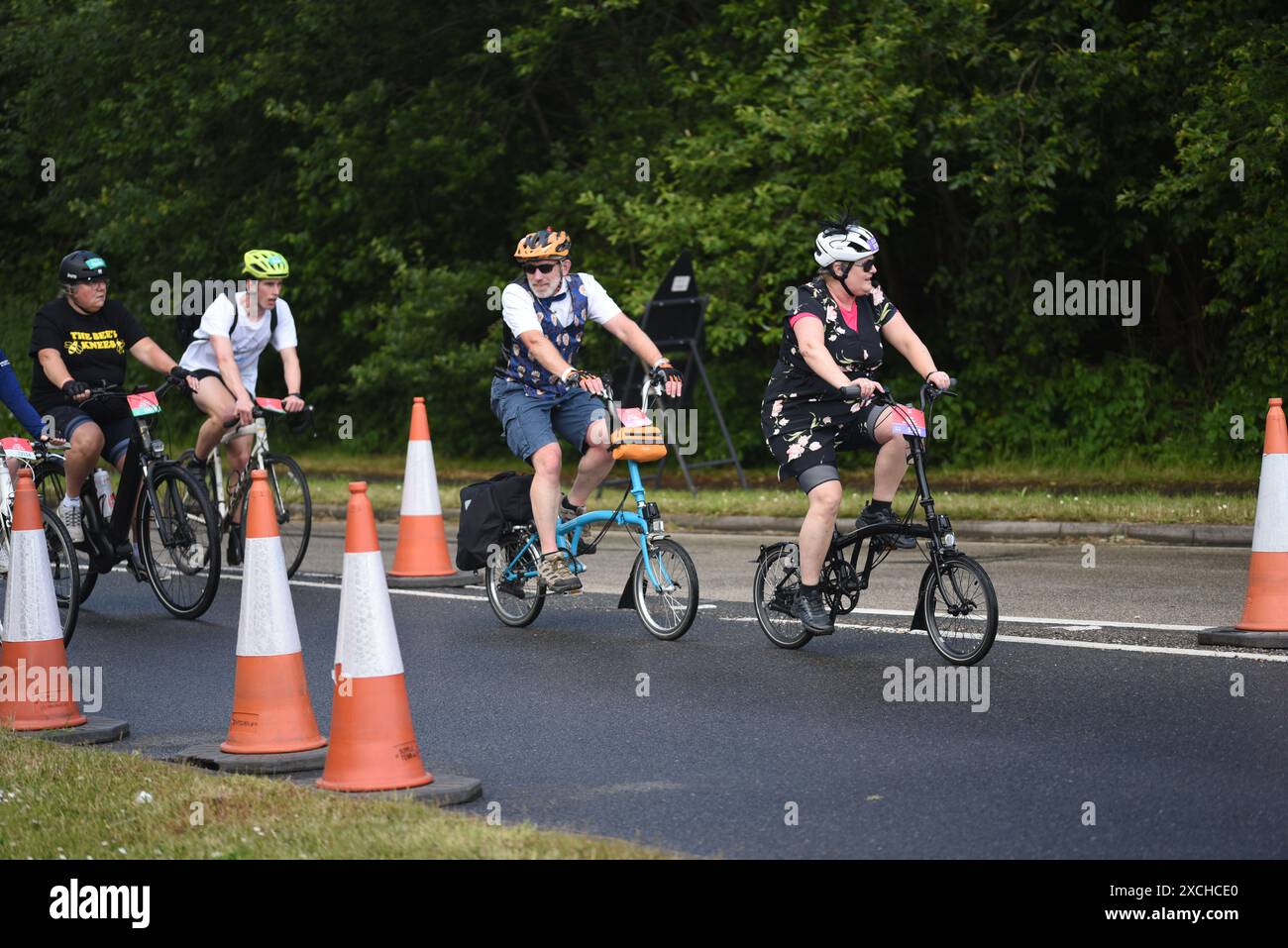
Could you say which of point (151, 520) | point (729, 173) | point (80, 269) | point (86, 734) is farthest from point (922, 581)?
point (729, 173)

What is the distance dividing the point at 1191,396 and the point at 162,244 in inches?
564

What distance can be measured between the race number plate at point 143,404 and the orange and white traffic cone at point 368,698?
5.03 meters

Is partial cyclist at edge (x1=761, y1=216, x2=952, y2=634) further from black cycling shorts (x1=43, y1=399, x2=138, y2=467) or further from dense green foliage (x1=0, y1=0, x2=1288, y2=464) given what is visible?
dense green foliage (x1=0, y1=0, x2=1288, y2=464)

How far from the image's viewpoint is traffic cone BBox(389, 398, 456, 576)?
1259cm

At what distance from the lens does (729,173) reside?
20797 millimetres

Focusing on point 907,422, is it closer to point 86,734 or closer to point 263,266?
point 86,734

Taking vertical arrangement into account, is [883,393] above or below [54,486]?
above

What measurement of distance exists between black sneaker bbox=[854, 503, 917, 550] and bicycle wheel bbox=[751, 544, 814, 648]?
0.39m

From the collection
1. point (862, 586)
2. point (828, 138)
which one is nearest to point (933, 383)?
point (862, 586)

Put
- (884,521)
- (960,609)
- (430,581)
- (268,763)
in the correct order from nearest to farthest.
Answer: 1. (268,763)
2. (960,609)
3. (884,521)
4. (430,581)

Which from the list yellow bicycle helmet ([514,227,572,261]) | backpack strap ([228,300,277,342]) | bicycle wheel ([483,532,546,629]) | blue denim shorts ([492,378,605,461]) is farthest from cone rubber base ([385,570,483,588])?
yellow bicycle helmet ([514,227,572,261])

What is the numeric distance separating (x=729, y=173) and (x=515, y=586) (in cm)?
1102

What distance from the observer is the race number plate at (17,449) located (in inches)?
414
